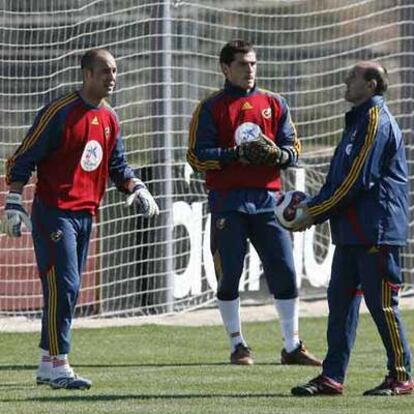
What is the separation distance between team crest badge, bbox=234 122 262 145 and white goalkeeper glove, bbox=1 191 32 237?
1.89 metres

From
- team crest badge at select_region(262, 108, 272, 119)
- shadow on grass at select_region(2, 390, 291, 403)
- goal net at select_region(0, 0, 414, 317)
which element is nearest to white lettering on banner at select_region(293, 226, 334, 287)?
goal net at select_region(0, 0, 414, 317)

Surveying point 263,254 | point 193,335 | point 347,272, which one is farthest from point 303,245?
point 347,272

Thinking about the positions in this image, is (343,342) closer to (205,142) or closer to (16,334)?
(205,142)

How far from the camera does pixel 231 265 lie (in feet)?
36.6

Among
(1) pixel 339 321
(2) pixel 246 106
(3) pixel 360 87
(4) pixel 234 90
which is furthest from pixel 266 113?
(1) pixel 339 321

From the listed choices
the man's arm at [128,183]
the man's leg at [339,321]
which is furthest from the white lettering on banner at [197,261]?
the man's leg at [339,321]

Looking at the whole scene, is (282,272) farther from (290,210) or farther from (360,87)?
(360,87)

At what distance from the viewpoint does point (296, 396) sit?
9.28m

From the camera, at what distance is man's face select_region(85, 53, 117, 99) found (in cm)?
967

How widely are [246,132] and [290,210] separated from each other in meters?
1.82

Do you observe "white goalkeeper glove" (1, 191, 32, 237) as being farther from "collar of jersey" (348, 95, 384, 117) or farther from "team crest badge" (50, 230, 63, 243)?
"collar of jersey" (348, 95, 384, 117)

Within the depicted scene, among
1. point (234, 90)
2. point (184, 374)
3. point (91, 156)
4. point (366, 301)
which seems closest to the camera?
point (366, 301)

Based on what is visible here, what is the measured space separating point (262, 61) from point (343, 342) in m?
6.94

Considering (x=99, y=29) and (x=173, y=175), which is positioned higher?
(x=99, y=29)
